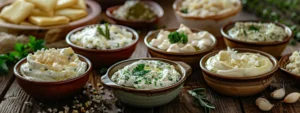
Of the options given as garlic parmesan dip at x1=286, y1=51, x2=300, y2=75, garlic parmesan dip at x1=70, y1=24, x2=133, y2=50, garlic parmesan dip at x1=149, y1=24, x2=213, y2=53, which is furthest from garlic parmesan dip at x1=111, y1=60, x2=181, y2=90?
garlic parmesan dip at x1=286, y1=51, x2=300, y2=75

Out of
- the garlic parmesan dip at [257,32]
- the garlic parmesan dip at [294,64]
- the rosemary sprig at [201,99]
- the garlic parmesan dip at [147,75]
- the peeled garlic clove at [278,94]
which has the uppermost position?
the garlic parmesan dip at [147,75]

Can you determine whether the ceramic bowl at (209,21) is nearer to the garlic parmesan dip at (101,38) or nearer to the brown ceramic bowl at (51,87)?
the garlic parmesan dip at (101,38)

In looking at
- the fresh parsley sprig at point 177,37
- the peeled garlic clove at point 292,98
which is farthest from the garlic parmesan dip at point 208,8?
the peeled garlic clove at point 292,98

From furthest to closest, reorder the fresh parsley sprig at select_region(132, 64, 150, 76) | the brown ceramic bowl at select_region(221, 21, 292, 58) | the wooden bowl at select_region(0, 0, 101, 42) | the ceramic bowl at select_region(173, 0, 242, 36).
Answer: the ceramic bowl at select_region(173, 0, 242, 36) → the wooden bowl at select_region(0, 0, 101, 42) → the brown ceramic bowl at select_region(221, 21, 292, 58) → the fresh parsley sprig at select_region(132, 64, 150, 76)

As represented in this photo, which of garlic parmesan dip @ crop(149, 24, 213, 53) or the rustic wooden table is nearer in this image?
the rustic wooden table

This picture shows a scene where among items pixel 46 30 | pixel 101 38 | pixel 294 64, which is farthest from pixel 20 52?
pixel 294 64

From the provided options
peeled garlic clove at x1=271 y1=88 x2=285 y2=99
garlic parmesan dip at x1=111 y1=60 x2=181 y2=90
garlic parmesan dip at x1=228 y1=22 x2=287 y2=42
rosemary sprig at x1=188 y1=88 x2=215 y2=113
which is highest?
garlic parmesan dip at x1=111 y1=60 x2=181 y2=90

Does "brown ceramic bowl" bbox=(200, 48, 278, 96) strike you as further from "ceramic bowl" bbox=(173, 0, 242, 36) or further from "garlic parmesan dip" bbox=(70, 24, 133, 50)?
"ceramic bowl" bbox=(173, 0, 242, 36)

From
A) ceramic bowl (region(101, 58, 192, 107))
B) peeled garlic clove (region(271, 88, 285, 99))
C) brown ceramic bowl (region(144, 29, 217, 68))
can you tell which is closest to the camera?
ceramic bowl (region(101, 58, 192, 107))
